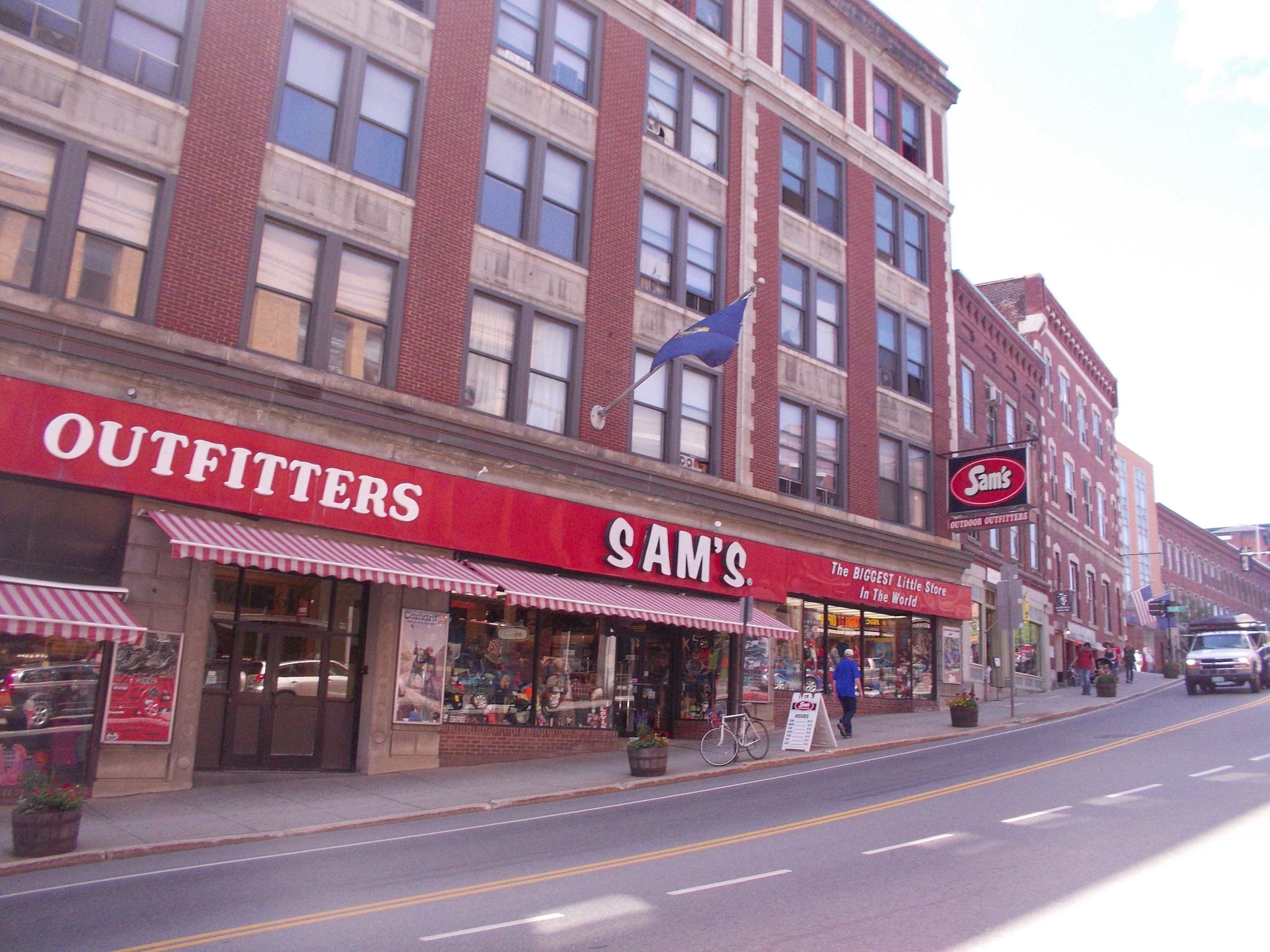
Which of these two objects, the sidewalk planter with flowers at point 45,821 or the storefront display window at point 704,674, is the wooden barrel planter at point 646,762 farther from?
the sidewalk planter with flowers at point 45,821

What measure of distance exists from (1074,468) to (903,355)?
22643mm

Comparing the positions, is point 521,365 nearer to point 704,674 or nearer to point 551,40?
point 551,40

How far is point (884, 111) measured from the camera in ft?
98.4

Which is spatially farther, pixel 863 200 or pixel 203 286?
pixel 863 200

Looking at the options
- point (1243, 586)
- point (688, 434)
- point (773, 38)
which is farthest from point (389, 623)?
point (1243, 586)

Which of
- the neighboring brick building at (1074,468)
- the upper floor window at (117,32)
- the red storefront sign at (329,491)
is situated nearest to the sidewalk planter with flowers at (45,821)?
the red storefront sign at (329,491)

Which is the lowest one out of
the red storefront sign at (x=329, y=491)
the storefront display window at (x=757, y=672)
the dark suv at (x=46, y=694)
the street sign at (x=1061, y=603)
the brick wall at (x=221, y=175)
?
the dark suv at (x=46, y=694)

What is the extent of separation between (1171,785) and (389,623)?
1187cm

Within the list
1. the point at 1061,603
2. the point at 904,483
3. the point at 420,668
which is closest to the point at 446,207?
the point at 420,668

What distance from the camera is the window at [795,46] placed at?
26797 mm

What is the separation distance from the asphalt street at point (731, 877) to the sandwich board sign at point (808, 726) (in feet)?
14.2

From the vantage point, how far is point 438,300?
18.1m

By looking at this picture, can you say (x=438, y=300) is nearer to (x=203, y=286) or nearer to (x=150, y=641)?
(x=203, y=286)

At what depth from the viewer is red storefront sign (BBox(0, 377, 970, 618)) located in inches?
522
